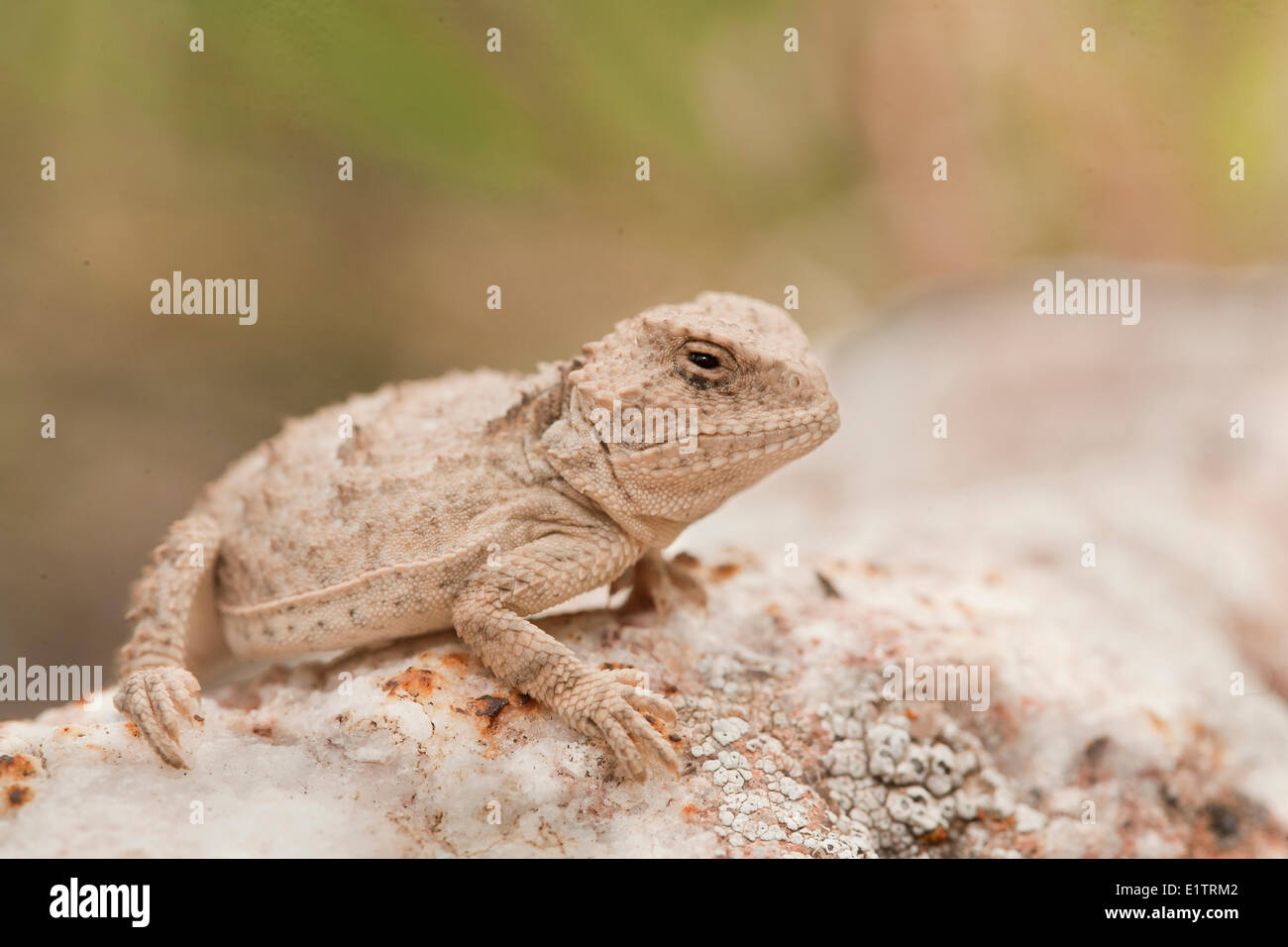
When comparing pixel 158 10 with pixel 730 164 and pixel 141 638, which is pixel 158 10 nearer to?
pixel 141 638

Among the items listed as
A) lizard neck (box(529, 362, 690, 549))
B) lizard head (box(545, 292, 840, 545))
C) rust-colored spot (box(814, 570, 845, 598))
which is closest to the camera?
lizard head (box(545, 292, 840, 545))

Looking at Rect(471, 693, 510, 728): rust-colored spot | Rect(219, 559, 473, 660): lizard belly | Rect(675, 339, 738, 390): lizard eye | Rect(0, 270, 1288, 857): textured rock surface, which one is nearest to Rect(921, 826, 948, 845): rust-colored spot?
Rect(0, 270, 1288, 857): textured rock surface

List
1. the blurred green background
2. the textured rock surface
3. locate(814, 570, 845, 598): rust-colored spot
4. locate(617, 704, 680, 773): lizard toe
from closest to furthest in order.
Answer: the textured rock surface → locate(617, 704, 680, 773): lizard toe → locate(814, 570, 845, 598): rust-colored spot → the blurred green background

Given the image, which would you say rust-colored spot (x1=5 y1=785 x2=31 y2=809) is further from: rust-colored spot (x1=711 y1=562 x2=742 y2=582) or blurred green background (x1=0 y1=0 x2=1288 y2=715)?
rust-colored spot (x1=711 y1=562 x2=742 y2=582)

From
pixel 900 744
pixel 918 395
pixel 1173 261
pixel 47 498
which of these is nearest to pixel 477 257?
pixel 47 498
